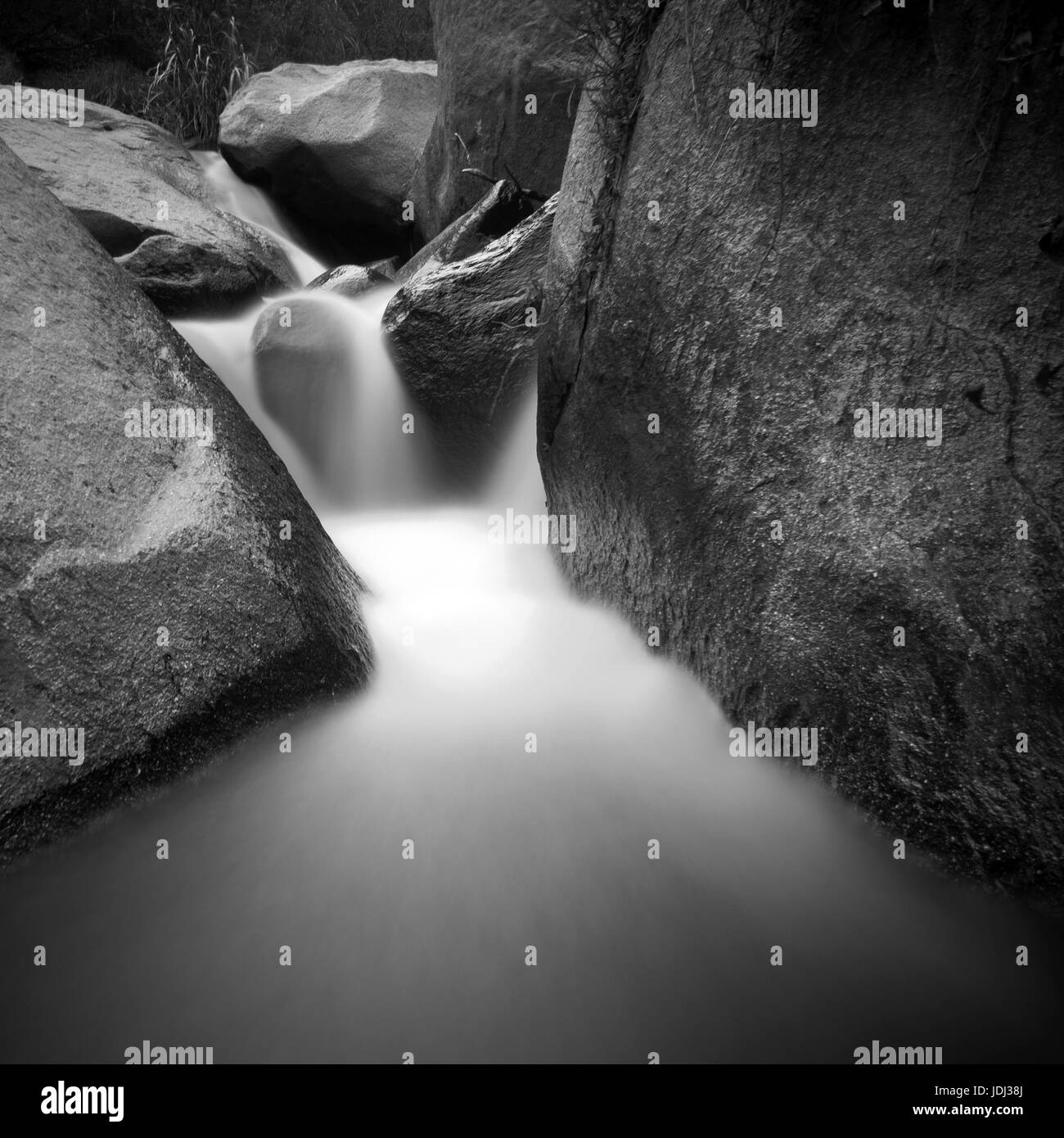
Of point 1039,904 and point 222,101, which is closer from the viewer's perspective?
point 1039,904

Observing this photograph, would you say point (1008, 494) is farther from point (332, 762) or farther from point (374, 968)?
point (332, 762)

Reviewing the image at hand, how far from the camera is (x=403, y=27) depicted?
1542 cm

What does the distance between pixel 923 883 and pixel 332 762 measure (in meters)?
1.84

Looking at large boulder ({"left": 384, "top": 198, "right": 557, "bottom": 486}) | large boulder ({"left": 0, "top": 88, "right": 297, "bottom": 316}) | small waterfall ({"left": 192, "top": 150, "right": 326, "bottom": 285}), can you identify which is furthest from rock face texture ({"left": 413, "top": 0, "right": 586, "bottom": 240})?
small waterfall ({"left": 192, "top": 150, "right": 326, "bottom": 285})

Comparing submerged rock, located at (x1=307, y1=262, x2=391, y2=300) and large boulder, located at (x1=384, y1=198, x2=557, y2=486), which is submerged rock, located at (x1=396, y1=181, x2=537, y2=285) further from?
submerged rock, located at (x1=307, y1=262, x2=391, y2=300)

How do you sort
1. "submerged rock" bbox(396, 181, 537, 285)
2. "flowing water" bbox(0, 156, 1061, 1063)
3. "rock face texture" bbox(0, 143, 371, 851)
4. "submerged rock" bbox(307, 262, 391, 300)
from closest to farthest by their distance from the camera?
"flowing water" bbox(0, 156, 1061, 1063) → "rock face texture" bbox(0, 143, 371, 851) → "submerged rock" bbox(396, 181, 537, 285) → "submerged rock" bbox(307, 262, 391, 300)

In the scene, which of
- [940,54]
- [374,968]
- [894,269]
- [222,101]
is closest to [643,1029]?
[374,968]

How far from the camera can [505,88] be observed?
669cm

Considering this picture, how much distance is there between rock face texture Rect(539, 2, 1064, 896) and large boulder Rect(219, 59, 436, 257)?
7556 mm

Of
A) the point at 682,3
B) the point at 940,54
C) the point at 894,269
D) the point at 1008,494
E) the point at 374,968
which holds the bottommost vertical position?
the point at 374,968

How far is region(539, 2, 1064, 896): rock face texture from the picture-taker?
1.90 m

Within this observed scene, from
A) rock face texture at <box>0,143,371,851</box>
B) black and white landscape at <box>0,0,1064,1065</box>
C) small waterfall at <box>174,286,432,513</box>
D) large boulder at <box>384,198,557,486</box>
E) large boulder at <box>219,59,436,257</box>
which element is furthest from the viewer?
large boulder at <box>219,59,436,257</box>

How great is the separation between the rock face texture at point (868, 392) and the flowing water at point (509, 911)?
9.3 inches

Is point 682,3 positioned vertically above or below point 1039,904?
above
